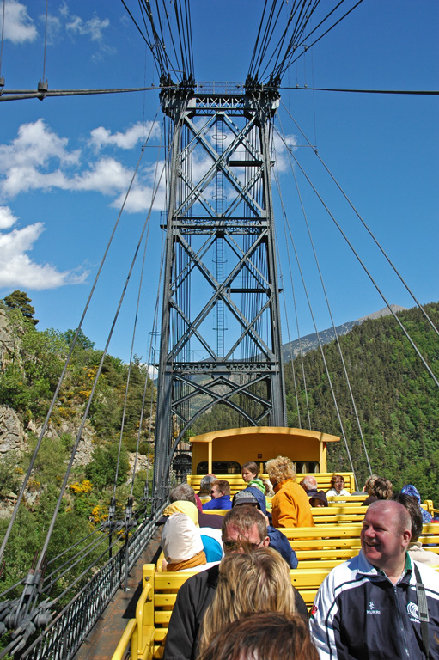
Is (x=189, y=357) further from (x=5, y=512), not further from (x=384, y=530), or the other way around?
(x=5, y=512)

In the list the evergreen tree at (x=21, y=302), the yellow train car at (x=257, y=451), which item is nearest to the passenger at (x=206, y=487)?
the yellow train car at (x=257, y=451)

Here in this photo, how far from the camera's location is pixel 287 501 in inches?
201

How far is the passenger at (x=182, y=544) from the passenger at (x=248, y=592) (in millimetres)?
1019

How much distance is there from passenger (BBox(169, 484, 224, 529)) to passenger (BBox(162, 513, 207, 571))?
4.27 feet

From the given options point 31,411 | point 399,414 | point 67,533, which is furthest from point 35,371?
point 399,414

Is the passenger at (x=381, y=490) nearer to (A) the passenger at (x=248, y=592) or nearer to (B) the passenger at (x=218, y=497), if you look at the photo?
(B) the passenger at (x=218, y=497)

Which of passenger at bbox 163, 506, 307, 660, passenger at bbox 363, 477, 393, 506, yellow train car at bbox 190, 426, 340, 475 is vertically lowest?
passenger at bbox 163, 506, 307, 660

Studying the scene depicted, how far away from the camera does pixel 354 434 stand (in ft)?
319

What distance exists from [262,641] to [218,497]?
5516 mm

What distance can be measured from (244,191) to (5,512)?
30030 mm

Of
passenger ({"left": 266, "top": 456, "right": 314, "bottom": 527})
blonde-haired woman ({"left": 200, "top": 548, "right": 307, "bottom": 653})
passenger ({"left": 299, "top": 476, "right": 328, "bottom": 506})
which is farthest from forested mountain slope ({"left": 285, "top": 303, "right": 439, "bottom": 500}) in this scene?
blonde-haired woman ({"left": 200, "top": 548, "right": 307, "bottom": 653})

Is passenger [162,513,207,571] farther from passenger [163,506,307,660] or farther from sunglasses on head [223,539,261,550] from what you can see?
passenger [163,506,307,660]

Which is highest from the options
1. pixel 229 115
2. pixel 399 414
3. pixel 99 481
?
pixel 399 414

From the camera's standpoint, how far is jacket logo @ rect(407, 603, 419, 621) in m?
2.26
